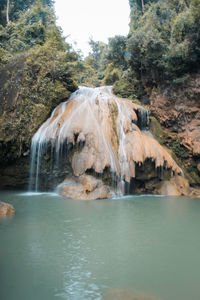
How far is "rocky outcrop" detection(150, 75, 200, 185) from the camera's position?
13.9 m

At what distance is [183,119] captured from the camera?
14656mm

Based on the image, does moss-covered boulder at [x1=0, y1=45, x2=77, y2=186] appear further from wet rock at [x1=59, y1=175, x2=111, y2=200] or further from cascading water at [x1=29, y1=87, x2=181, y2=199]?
wet rock at [x1=59, y1=175, x2=111, y2=200]

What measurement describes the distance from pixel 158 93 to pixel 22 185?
980cm

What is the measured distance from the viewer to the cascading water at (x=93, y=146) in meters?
10.6

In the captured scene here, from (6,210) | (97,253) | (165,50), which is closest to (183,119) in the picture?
(165,50)

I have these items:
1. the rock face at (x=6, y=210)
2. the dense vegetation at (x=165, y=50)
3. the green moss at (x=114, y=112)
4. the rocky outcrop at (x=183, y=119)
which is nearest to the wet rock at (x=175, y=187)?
the rocky outcrop at (x=183, y=119)

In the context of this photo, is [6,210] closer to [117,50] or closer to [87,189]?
[87,189]

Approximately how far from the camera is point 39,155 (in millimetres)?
11609

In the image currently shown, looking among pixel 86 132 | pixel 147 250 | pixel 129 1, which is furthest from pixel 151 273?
pixel 129 1

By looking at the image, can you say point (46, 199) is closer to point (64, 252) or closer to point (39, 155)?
point (39, 155)

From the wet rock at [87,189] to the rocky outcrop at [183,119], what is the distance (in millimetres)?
5644

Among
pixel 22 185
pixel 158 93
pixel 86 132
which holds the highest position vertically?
pixel 158 93

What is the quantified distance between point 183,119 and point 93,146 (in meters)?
6.71

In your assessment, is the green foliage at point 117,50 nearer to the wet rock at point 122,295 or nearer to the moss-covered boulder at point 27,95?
the moss-covered boulder at point 27,95
